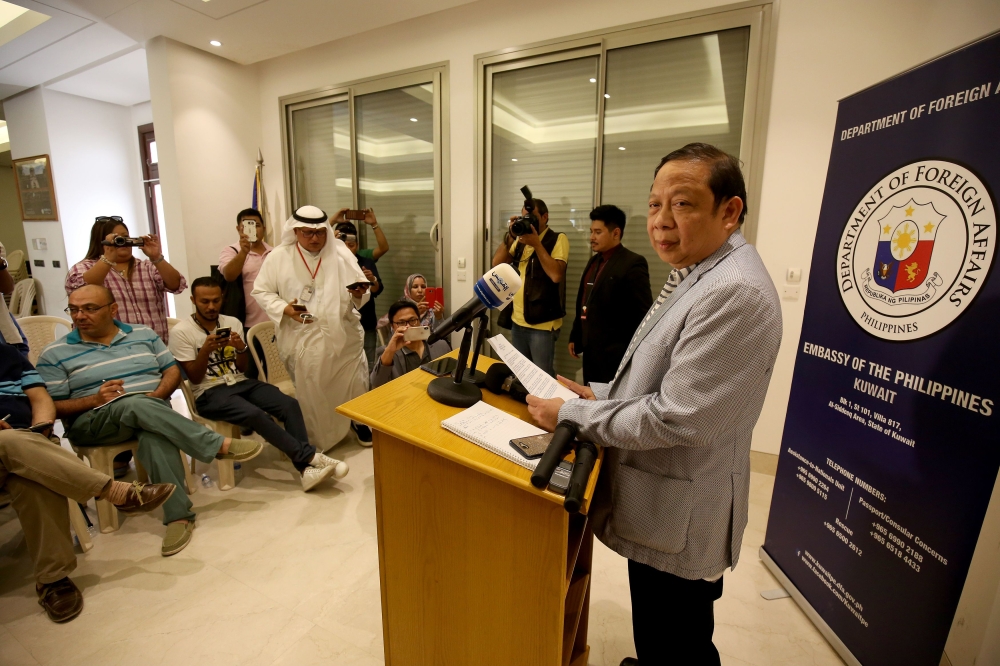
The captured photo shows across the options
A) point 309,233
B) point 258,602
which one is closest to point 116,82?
point 309,233

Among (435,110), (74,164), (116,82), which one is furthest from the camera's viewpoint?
(74,164)

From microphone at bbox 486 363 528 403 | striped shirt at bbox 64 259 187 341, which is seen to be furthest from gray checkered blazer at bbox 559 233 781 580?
striped shirt at bbox 64 259 187 341

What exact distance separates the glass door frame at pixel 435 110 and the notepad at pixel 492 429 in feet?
8.31

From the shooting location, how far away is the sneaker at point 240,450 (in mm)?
2207

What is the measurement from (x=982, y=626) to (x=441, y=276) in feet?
10.3

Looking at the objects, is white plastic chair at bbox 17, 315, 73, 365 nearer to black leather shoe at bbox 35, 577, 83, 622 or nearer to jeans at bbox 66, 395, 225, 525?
jeans at bbox 66, 395, 225, 525

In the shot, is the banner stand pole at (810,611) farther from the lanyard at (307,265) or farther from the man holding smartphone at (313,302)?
the lanyard at (307,265)

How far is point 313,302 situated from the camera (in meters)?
2.63

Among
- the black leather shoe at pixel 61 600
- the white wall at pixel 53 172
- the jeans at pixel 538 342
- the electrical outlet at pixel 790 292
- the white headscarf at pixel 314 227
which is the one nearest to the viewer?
the black leather shoe at pixel 61 600

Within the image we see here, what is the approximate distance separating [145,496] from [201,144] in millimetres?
3033

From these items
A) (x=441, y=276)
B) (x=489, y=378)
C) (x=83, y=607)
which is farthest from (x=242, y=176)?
(x=489, y=378)

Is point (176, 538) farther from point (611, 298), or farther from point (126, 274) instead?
point (611, 298)

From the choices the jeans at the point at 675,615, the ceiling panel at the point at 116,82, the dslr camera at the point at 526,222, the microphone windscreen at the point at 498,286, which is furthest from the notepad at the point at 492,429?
the ceiling panel at the point at 116,82

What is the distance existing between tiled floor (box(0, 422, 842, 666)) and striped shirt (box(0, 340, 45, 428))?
2.03 feet
